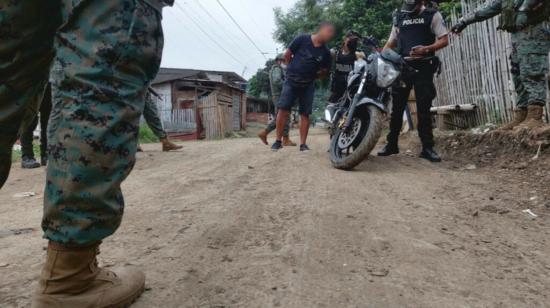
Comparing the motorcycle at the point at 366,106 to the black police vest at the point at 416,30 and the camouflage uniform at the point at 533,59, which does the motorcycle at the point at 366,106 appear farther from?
the camouflage uniform at the point at 533,59

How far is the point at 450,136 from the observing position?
5.81m

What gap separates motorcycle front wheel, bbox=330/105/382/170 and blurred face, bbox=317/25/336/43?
1709 millimetres

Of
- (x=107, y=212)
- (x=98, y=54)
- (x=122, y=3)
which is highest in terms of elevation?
(x=122, y=3)

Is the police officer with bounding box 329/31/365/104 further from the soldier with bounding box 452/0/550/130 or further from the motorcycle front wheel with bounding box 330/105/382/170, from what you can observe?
the soldier with bounding box 452/0/550/130

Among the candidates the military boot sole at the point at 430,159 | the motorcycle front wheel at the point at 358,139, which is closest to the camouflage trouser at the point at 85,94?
the motorcycle front wheel at the point at 358,139

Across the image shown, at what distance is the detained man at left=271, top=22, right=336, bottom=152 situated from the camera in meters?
5.61

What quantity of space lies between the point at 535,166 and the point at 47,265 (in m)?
3.88

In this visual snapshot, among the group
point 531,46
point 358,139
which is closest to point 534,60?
point 531,46

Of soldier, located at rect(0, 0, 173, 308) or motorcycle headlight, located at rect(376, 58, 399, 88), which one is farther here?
motorcycle headlight, located at rect(376, 58, 399, 88)

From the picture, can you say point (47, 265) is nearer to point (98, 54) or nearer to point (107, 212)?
point (107, 212)

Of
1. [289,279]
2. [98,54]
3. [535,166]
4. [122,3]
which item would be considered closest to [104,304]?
[289,279]

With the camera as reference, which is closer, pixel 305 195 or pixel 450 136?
pixel 305 195

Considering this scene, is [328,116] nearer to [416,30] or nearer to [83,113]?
[416,30]

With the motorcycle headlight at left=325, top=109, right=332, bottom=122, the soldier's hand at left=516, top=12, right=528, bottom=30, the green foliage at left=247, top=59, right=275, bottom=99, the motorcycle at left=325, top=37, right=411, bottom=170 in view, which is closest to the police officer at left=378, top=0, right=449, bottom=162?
the motorcycle at left=325, top=37, right=411, bottom=170
